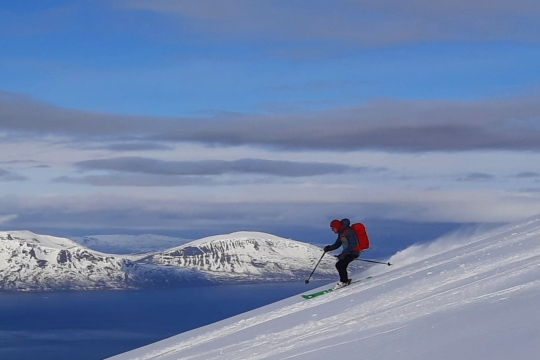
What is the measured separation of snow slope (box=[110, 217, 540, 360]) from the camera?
374 inches

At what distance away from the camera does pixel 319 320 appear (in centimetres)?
1556

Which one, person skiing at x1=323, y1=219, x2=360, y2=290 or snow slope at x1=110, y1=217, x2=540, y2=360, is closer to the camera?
snow slope at x1=110, y1=217, x2=540, y2=360

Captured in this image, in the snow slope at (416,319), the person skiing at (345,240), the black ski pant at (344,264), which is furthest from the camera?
the black ski pant at (344,264)

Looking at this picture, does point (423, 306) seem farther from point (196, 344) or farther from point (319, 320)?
point (196, 344)

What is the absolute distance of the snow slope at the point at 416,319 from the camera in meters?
9.50

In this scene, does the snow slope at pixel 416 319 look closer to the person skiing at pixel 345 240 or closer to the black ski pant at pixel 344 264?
the black ski pant at pixel 344 264

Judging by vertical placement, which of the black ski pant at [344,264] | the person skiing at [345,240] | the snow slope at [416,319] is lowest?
the snow slope at [416,319]

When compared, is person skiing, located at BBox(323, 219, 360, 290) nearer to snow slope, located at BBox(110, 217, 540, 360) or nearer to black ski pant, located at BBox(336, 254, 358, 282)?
black ski pant, located at BBox(336, 254, 358, 282)

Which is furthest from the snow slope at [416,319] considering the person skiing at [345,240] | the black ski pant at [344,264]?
Answer: the person skiing at [345,240]

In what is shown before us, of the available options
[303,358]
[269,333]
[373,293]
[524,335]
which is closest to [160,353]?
[269,333]

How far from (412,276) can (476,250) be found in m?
2.42

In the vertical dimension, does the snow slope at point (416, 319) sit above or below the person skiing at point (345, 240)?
below

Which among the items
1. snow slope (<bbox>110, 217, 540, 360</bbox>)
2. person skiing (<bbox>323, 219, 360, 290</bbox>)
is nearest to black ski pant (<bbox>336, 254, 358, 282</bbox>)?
person skiing (<bbox>323, 219, 360, 290</bbox>)

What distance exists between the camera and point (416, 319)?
484 inches
